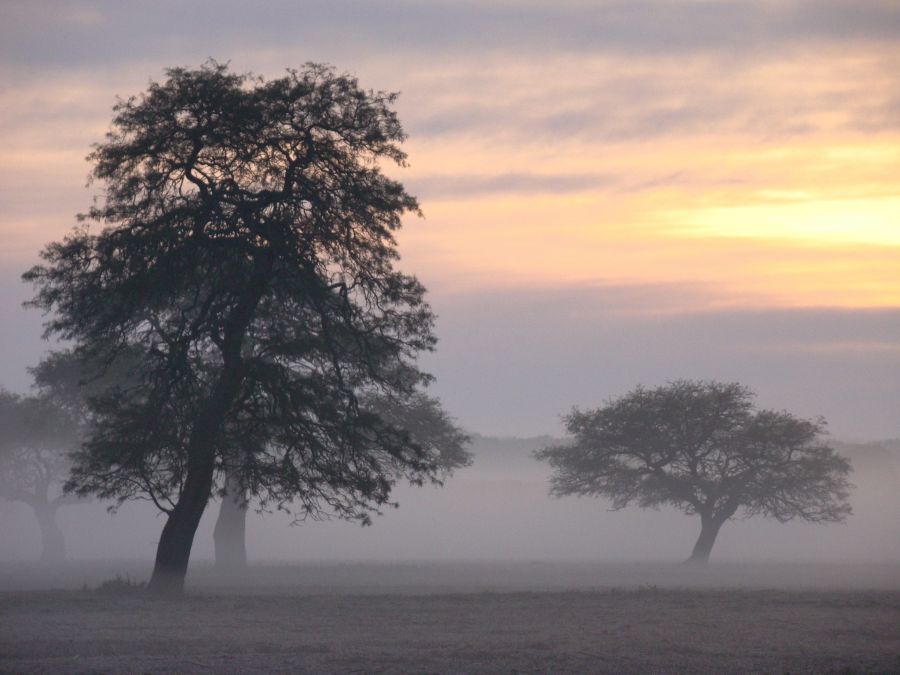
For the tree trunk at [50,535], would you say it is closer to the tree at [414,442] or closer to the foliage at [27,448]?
the foliage at [27,448]

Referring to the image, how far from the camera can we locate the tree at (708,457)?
5381 cm

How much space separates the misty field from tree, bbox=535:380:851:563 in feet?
92.7

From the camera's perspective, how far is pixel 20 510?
111 metres

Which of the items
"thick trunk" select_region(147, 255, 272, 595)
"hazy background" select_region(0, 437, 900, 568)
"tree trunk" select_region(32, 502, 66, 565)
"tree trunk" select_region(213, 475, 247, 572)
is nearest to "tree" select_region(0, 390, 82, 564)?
"tree trunk" select_region(32, 502, 66, 565)

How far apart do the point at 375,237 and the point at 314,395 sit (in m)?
4.36

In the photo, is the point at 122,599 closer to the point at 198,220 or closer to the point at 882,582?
the point at 198,220

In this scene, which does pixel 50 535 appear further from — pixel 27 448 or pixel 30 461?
pixel 27 448

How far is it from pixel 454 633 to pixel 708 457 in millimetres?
39360

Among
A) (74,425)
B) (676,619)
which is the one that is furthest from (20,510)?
(676,619)

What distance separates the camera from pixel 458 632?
18078mm

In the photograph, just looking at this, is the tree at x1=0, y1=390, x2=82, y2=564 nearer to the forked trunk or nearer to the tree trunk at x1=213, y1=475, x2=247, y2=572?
the tree trunk at x1=213, y1=475, x2=247, y2=572

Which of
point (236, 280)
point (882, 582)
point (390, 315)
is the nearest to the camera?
point (236, 280)

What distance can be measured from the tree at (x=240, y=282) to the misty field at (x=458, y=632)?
3300 millimetres

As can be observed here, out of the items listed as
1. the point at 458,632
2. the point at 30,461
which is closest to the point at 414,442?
the point at 458,632
